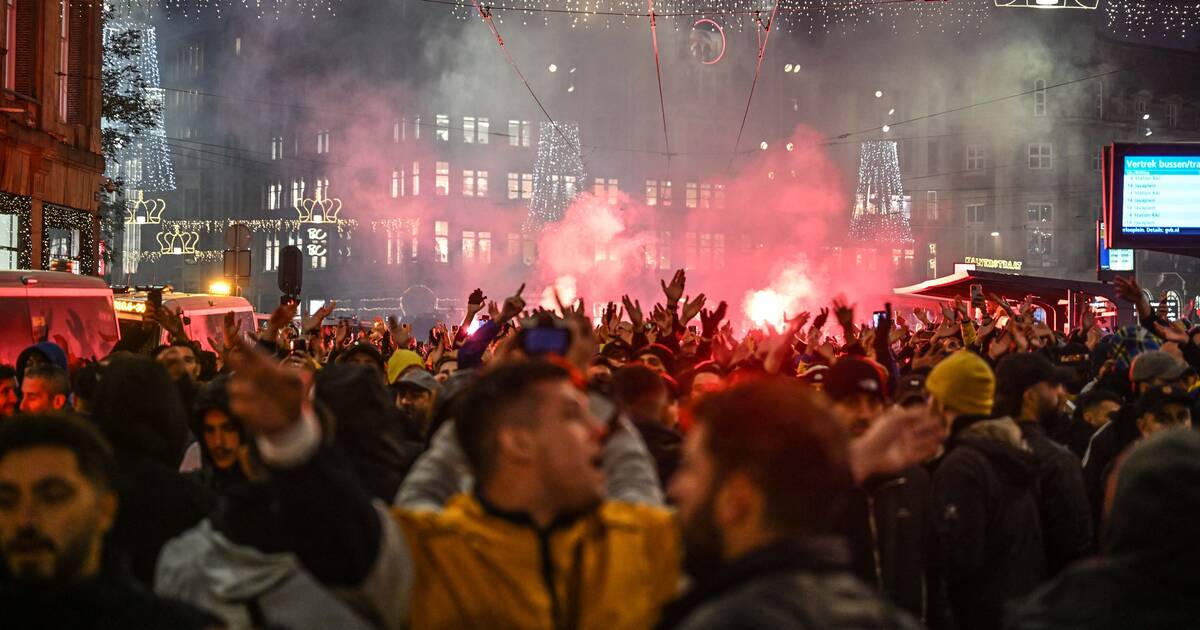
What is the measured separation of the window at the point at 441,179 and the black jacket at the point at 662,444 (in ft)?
215

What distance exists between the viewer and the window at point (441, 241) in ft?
224

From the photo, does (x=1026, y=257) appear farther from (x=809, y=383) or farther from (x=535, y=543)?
(x=535, y=543)

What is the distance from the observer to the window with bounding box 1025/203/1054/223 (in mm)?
66000

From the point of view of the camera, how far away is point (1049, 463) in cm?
504

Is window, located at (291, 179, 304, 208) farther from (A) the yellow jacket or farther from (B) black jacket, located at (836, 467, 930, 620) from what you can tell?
(A) the yellow jacket

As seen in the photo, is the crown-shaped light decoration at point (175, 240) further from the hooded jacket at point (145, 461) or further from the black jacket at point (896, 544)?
the black jacket at point (896, 544)

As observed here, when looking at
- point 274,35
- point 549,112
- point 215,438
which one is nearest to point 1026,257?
point 549,112

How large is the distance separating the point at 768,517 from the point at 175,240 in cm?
7666

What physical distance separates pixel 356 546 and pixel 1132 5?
63.7m

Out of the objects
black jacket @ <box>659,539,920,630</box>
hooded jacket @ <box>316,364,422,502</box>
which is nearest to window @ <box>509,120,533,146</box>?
hooded jacket @ <box>316,364,422,502</box>

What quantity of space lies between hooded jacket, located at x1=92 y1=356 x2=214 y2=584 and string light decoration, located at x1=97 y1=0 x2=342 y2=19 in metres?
62.5

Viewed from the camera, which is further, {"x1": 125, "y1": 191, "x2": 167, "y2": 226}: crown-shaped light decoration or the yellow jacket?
{"x1": 125, "y1": 191, "x2": 167, "y2": 226}: crown-shaped light decoration

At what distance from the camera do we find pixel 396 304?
66.0 meters

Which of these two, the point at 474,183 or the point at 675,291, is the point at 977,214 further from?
the point at 675,291
